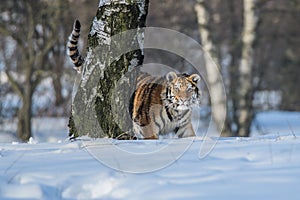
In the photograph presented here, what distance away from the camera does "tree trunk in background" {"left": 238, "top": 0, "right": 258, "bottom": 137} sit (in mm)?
12670

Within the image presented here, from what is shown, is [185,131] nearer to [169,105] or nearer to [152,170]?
[169,105]

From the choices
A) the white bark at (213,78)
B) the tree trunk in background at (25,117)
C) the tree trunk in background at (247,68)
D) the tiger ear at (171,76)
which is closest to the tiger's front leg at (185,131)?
the tiger ear at (171,76)

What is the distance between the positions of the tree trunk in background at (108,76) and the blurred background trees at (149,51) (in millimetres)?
6949

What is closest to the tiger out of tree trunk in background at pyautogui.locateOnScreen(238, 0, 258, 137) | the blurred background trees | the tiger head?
the tiger head

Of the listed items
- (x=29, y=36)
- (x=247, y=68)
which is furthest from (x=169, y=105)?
(x=29, y=36)

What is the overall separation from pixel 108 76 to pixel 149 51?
14347mm

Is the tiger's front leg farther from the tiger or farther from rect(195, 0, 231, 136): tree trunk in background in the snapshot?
rect(195, 0, 231, 136): tree trunk in background

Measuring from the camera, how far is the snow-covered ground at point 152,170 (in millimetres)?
3699

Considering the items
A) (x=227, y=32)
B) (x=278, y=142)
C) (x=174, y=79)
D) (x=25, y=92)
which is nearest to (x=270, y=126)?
(x=227, y=32)

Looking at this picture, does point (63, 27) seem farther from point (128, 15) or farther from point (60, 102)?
point (128, 15)

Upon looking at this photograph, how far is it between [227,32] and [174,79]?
15976 mm

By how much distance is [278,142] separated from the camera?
16.5 feet

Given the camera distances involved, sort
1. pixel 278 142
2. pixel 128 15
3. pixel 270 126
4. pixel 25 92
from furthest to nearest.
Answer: pixel 270 126 < pixel 25 92 < pixel 128 15 < pixel 278 142

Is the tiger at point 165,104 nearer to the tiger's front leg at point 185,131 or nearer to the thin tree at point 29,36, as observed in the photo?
the tiger's front leg at point 185,131
